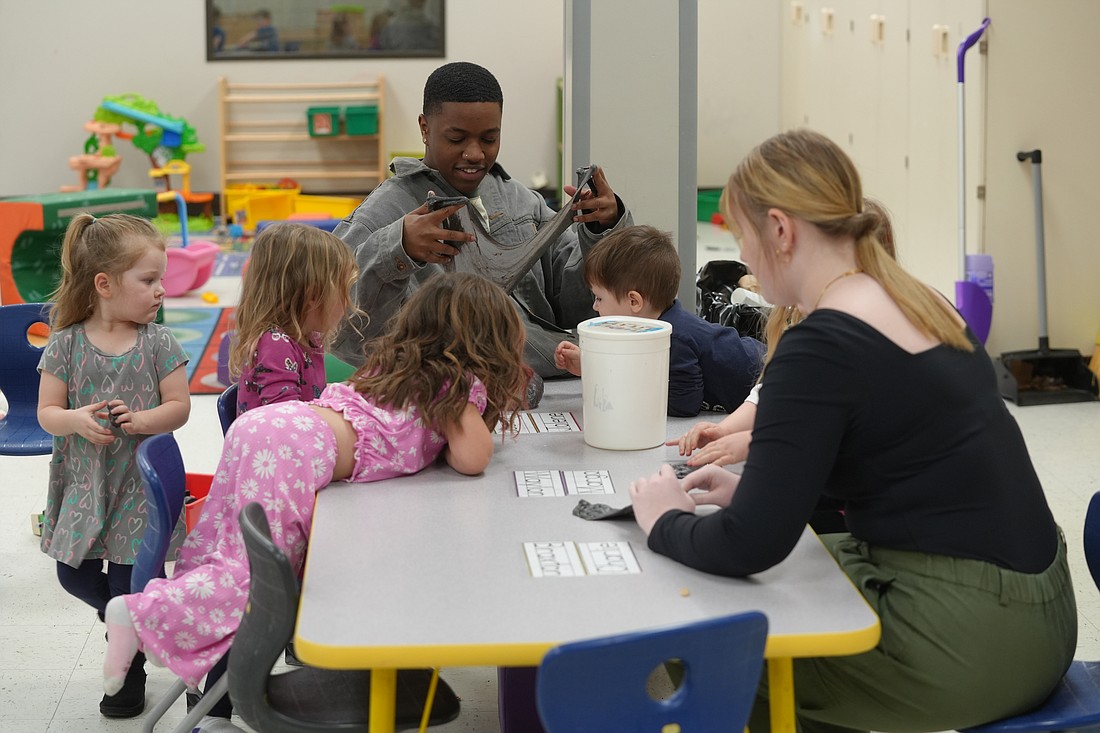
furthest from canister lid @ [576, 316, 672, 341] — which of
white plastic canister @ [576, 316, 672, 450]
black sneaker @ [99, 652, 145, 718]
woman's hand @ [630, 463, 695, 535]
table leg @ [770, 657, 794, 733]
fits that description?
black sneaker @ [99, 652, 145, 718]

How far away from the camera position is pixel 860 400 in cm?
148

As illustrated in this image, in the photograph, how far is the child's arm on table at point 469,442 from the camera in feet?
6.05

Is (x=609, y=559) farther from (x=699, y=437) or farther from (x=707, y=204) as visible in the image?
(x=707, y=204)

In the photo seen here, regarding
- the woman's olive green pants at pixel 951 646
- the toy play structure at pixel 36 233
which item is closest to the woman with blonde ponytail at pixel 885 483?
the woman's olive green pants at pixel 951 646

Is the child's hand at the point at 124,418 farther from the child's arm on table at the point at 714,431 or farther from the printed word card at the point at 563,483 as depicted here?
the child's arm on table at the point at 714,431

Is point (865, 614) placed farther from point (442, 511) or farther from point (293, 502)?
point (293, 502)

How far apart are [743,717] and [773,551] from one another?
0.67ft

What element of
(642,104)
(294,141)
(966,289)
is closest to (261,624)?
(642,104)

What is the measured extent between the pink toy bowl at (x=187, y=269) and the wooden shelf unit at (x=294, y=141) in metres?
2.70

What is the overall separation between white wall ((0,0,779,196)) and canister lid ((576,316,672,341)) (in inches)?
307

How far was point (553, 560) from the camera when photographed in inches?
60.0

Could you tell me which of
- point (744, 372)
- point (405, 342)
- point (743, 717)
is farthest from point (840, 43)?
point (743, 717)

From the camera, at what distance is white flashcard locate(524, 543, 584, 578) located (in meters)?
1.48

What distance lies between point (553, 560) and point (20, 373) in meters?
2.18
